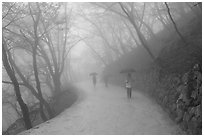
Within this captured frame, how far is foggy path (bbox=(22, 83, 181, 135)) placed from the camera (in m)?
10.6

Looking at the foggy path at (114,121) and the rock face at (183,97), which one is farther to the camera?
the foggy path at (114,121)

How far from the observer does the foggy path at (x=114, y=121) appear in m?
10.6

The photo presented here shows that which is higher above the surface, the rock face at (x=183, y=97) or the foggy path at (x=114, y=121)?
the rock face at (x=183, y=97)

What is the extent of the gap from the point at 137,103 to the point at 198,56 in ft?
14.2

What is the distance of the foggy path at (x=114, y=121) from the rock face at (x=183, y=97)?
0.44m

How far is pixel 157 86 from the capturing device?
1593cm

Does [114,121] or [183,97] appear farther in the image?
[114,121]

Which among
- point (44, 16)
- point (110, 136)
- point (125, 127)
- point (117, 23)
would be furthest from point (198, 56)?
point (117, 23)

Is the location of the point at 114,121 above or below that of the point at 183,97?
below

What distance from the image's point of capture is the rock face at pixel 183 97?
9298 mm

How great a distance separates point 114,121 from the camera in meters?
11.8

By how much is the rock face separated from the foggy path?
0.44m

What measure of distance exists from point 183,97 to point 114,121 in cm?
321

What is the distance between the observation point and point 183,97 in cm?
1096
